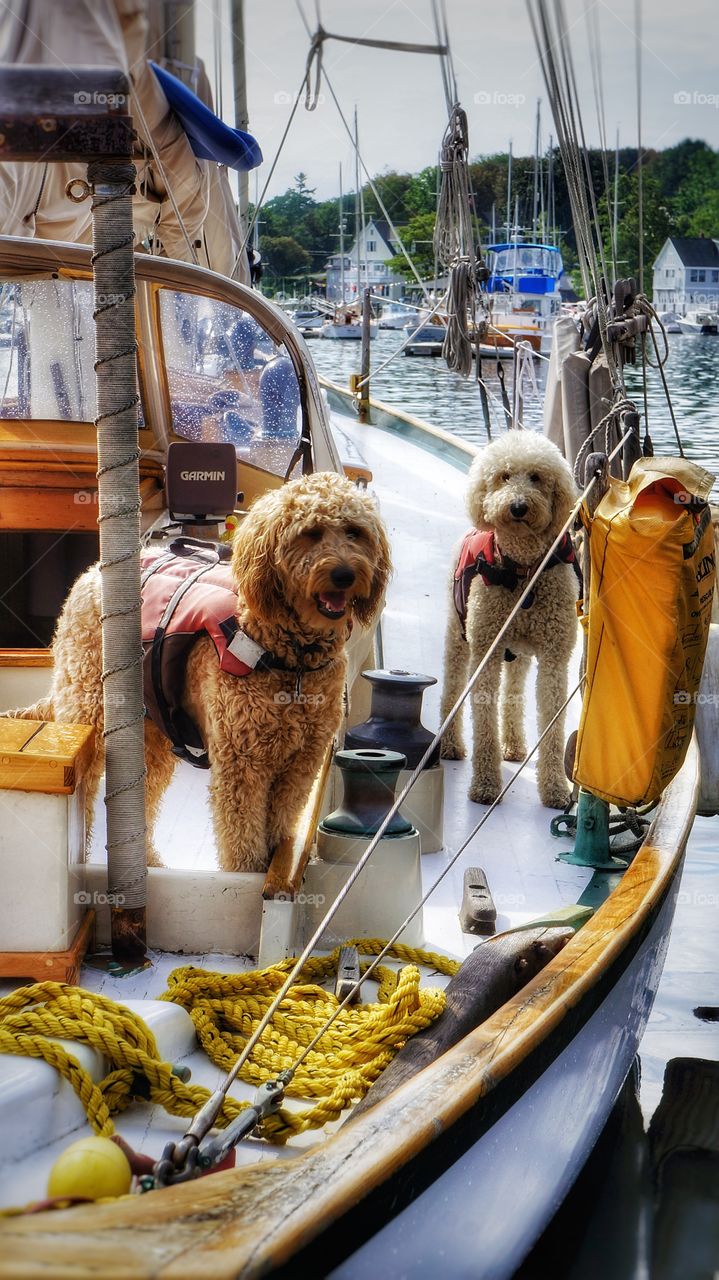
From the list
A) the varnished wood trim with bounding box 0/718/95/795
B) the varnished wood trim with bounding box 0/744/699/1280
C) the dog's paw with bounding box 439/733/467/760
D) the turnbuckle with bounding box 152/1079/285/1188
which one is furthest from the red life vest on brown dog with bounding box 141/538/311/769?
the dog's paw with bounding box 439/733/467/760

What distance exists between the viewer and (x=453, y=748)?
17.4ft

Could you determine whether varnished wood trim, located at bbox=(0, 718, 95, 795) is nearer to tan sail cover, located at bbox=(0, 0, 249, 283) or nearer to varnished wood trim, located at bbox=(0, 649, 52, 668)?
varnished wood trim, located at bbox=(0, 649, 52, 668)

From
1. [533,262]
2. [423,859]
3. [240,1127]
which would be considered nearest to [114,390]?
[240,1127]

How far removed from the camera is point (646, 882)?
3.38 metres

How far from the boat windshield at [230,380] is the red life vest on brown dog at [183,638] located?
9.17 feet

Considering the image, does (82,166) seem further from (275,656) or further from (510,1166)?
(510,1166)

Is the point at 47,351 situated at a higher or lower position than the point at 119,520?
higher

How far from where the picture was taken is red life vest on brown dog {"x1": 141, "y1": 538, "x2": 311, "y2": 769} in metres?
3.26

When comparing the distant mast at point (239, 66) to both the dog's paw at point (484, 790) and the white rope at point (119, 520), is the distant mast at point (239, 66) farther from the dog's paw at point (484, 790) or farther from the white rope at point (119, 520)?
the white rope at point (119, 520)

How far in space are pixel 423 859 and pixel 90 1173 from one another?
247 cm

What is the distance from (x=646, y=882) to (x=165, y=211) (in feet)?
14.8

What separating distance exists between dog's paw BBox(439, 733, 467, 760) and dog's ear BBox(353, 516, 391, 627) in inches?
77.9

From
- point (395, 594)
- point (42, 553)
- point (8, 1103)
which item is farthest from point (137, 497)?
point (395, 594)

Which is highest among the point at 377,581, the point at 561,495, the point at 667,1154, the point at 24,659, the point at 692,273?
the point at 692,273
